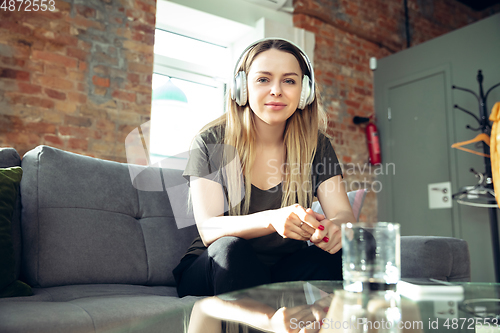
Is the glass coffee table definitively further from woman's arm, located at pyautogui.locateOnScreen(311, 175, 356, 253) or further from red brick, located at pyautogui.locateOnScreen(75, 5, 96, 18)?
red brick, located at pyautogui.locateOnScreen(75, 5, 96, 18)

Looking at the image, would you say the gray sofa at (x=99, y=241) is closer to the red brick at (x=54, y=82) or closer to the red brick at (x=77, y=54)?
the red brick at (x=54, y=82)

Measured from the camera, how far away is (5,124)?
2.33 meters

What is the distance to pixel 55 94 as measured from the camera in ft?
8.33

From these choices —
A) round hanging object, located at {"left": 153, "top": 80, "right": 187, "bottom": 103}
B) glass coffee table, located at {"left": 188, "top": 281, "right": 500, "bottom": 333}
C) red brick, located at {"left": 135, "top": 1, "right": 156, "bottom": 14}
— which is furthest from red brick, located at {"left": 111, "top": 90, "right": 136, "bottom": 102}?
glass coffee table, located at {"left": 188, "top": 281, "right": 500, "bottom": 333}

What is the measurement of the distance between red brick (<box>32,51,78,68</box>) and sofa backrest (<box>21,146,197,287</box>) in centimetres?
137

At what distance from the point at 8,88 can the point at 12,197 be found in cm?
148

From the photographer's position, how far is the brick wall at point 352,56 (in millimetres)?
3736

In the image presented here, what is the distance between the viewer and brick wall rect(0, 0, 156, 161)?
240cm

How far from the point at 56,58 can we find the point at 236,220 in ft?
6.73

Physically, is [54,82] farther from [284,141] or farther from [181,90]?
[284,141]

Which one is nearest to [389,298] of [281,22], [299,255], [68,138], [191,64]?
[299,255]

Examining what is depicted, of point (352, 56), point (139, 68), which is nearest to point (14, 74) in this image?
point (139, 68)

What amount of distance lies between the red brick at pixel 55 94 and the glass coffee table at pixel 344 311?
232 cm

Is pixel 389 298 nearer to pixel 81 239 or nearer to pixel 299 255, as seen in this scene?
pixel 299 255
